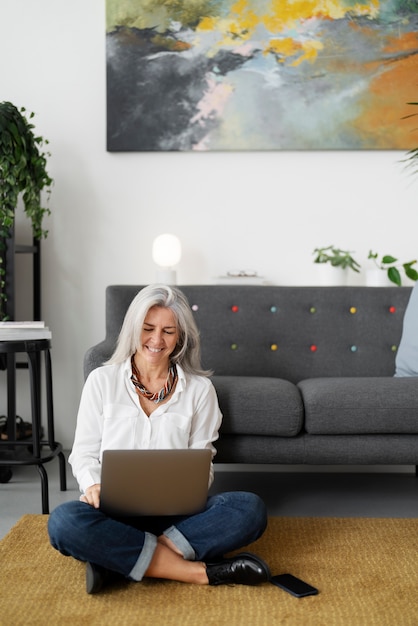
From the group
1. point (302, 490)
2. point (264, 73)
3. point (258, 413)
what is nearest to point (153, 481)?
point (258, 413)

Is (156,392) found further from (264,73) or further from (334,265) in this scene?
(264,73)

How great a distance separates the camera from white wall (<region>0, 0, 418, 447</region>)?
12.3 ft

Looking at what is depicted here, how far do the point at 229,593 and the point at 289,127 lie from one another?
243 centimetres

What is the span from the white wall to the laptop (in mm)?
1935

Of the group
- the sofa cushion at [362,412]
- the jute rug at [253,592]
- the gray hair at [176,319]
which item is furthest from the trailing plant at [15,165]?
the sofa cushion at [362,412]

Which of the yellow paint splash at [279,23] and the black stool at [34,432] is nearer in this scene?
the black stool at [34,432]

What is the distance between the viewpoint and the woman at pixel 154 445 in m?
1.94

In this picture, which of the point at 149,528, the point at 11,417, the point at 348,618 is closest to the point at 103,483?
the point at 149,528

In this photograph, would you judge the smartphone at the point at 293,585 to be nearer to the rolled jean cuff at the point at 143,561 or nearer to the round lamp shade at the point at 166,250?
the rolled jean cuff at the point at 143,561

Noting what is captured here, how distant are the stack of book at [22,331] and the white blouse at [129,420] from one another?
2.28 feet

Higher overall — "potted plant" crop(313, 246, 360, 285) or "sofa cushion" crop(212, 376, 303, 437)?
"potted plant" crop(313, 246, 360, 285)

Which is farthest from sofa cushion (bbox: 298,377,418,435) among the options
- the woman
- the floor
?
the woman

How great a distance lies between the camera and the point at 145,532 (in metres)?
2.00

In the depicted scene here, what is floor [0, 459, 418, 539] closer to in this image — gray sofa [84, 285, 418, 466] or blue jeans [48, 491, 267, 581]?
gray sofa [84, 285, 418, 466]
